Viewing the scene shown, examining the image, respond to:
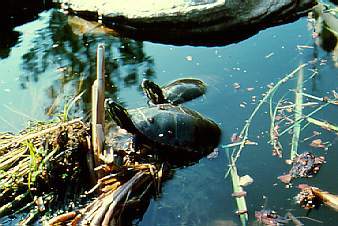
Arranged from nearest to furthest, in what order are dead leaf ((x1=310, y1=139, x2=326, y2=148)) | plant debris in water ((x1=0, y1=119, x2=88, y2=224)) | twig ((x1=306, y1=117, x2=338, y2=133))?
plant debris in water ((x1=0, y1=119, x2=88, y2=224)) → dead leaf ((x1=310, y1=139, x2=326, y2=148)) → twig ((x1=306, y1=117, x2=338, y2=133))

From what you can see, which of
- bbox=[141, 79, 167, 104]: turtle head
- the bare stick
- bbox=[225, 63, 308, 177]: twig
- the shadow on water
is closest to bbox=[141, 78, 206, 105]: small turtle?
bbox=[141, 79, 167, 104]: turtle head

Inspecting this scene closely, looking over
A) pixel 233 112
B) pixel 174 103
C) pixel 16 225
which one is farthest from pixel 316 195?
pixel 16 225

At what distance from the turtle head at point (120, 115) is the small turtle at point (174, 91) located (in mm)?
613

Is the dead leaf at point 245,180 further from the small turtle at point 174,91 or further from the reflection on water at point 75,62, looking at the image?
the reflection on water at point 75,62

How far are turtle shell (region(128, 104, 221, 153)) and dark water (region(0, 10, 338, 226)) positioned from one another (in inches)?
7.0

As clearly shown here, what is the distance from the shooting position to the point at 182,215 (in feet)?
14.4

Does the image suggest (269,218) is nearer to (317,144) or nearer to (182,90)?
(317,144)

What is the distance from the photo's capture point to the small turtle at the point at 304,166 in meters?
4.57

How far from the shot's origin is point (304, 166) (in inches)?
182

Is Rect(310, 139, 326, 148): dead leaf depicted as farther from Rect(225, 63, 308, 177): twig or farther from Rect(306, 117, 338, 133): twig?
Rect(225, 63, 308, 177): twig

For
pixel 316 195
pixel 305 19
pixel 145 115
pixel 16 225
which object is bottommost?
pixel 16 225

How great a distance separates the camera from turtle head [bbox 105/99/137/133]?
4.76 m

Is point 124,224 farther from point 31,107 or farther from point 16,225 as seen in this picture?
point 31,107

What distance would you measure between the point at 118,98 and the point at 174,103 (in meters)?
0.70
